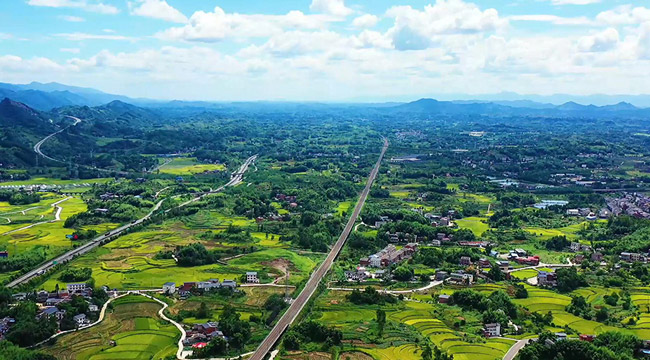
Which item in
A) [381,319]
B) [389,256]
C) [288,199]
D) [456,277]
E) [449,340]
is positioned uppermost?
[288,199]

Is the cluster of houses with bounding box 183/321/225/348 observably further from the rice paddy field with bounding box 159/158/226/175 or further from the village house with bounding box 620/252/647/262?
the rice paddy field with bounding box 159/158/226/175

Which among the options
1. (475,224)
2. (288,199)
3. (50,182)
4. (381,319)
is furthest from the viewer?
(50,182)

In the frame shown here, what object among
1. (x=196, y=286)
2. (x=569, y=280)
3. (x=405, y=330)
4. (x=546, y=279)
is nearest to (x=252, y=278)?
(x=196, y=286)

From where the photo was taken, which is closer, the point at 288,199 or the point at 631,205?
the point at 631,205

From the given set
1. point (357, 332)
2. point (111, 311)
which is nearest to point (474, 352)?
point (357, 332)

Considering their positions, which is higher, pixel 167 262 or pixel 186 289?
pixel 186 289

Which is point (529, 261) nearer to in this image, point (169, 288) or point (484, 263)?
point (484, 263)

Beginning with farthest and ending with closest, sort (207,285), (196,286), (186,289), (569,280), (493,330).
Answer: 1. (569,280)
2. (207,285)
3. (196,286)
4. (186,289)
5. (493,330)

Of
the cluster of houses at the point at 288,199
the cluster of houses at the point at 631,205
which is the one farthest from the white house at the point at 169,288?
the cluster of houses at the point at 631,205
